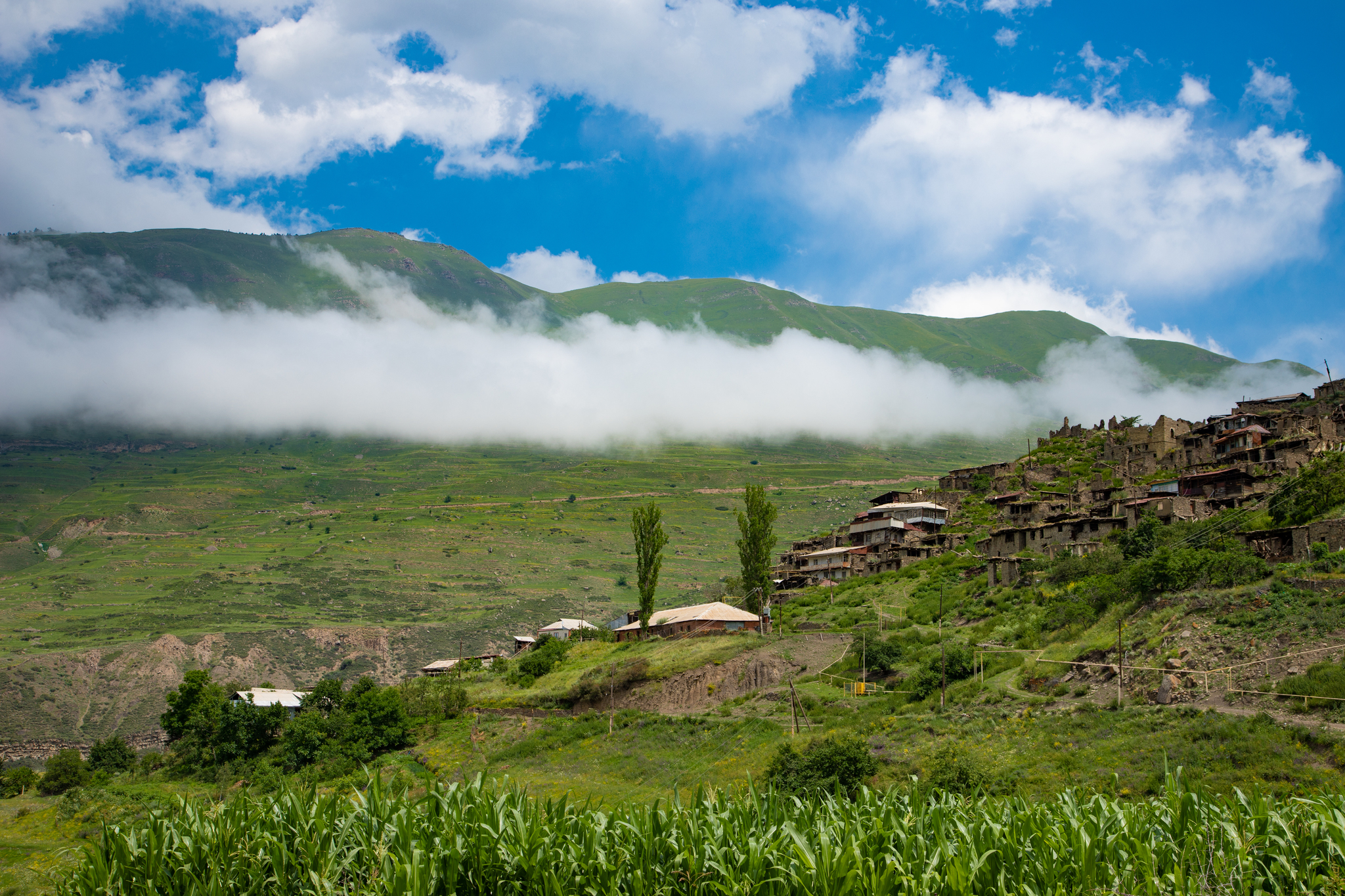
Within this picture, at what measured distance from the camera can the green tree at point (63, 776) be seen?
54.9 meters

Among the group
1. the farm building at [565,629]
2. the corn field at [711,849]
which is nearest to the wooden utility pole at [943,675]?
the corn field at [711,849]

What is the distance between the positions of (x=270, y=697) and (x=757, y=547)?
119 ft

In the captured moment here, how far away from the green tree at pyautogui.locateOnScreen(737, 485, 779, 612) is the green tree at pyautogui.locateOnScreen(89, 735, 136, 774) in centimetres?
4238

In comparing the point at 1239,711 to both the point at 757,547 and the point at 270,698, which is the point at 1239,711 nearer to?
the point at 757,547

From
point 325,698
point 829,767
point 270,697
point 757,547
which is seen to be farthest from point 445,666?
point 829,767

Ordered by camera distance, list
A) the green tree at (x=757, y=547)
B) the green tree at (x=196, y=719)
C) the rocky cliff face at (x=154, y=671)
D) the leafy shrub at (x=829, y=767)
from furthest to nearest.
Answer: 1. the rocky cliff face at (x=154, y=671)
2. the green tree at (x=757, y=547)
3. the green tree at (x=196, y=719)
4. the leafy shrub at (x=829, y=767)

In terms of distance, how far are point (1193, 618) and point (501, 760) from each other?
Answer: 30961mm

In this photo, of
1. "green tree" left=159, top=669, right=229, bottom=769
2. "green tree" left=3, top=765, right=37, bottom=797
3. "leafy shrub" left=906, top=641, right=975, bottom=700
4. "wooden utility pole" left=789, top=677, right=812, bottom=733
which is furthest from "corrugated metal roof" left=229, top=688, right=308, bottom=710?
"leafy shrub" left=906, top=641, right=975, bottom=700

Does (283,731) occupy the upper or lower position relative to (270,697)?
upper

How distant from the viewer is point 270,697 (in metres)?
64.1

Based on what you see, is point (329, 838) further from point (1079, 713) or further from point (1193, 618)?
point (1193, 618)

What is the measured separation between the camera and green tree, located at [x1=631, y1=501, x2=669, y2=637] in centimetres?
6244

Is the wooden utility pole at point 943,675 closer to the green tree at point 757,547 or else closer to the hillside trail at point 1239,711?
the hillside trail at point 1239,711

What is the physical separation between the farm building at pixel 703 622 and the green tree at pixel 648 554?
1.01 metres
